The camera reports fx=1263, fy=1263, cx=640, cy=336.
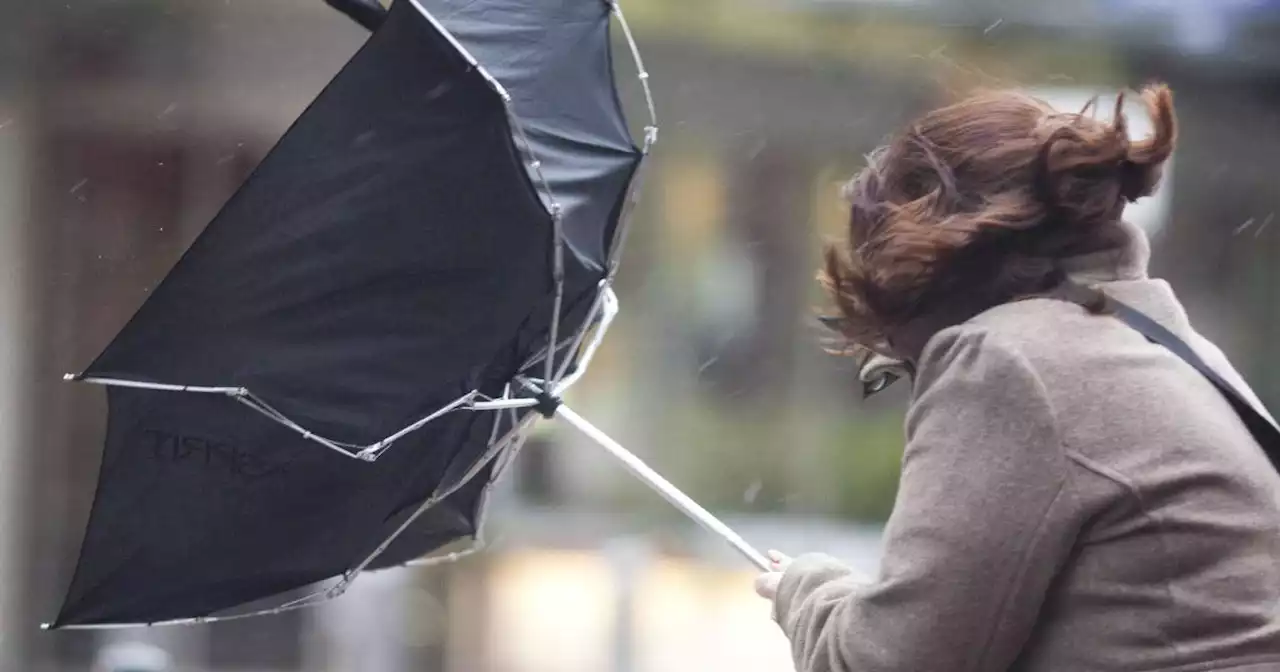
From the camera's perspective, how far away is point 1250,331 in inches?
253

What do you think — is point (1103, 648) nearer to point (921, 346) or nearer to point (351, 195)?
point (921, 346)

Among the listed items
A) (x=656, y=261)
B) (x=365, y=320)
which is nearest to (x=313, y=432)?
(x=365, y=320)

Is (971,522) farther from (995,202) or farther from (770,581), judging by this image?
(770,581)

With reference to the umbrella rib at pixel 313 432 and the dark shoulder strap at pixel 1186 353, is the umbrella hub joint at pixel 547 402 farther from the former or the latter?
the dark shoulder strap at pixel 1186 353

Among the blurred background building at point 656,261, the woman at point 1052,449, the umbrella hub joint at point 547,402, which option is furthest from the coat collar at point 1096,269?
the blurred background building at point 656,261

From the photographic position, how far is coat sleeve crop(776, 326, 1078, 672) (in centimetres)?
142

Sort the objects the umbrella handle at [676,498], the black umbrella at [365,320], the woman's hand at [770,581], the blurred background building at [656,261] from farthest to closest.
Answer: the blurred background building at [656,261] → the umbrella handle at [676,498] → the woman's hand at [770,581] → the black umbrella at [365,320]

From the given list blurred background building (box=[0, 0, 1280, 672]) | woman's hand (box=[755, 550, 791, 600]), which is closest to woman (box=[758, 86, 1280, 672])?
woman's hand (box=[755, 550, 791, 600])

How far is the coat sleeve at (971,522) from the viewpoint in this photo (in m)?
1.42

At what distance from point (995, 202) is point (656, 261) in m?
4.58

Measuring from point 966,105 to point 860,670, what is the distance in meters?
0.74

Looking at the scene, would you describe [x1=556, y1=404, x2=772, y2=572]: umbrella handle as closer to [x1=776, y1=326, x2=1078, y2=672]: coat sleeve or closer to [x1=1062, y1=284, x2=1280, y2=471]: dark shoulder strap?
[x1=776, y1=326, x2=1078, y2=672]: coat sleeve

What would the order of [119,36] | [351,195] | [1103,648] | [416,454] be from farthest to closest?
[119,36], [416,454], [351,195], [1103,648]

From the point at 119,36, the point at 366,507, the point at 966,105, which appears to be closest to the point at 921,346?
the point at 966,105
